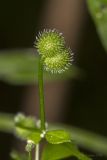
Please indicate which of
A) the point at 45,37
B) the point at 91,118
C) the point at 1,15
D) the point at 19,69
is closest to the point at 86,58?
the point at 91,118

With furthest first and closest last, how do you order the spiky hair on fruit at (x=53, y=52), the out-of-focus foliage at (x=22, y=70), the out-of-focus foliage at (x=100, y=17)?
the out-of-focus foliage at (x=22, y=70) < the out-of-focus foliage at (x=100, y=17) < the spiky hair on fruit at (x=53, y=52)

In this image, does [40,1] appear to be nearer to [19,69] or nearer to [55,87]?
[55,87]

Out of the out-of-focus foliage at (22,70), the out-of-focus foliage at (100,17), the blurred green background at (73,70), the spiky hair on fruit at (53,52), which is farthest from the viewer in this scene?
the blurred green background at (73,70)

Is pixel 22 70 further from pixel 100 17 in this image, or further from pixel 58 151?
pixel 58 151

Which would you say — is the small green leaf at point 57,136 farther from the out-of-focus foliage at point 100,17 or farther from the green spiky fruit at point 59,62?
the out-of-focus foliage at point 100,17

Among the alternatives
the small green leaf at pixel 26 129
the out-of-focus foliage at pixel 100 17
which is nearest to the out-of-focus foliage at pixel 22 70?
the out-of-focus foliage at pixel 100 17

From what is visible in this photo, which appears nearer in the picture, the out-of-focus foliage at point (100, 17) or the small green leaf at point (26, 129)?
the small green leaf at point (26, 129)

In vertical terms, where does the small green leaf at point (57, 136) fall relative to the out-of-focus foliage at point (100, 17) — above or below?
below

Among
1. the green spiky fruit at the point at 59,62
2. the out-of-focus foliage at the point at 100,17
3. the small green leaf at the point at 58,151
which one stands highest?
the out-of-focus foliage at the point at 100,17

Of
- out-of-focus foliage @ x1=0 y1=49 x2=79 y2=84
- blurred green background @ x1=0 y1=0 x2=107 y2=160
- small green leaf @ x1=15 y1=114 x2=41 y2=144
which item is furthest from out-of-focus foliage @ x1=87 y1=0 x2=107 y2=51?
blurred green background @ x1=0 y1=0 x2=107 y2=160
